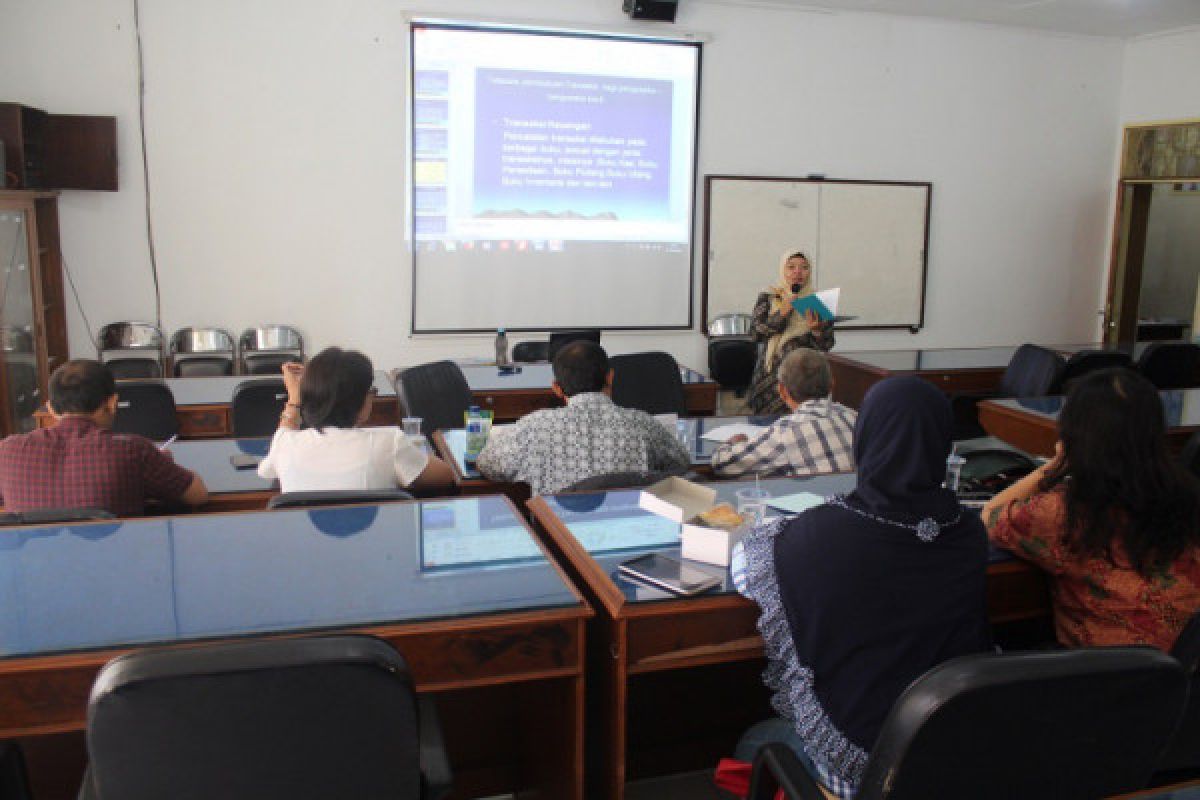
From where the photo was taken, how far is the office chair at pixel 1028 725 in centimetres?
133

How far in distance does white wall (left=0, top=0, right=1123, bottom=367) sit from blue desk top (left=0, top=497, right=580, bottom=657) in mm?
4430

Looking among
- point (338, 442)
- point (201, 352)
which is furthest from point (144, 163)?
point (338, 442)

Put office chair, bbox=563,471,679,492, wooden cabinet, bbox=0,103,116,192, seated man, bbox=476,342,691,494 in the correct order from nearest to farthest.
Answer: office chair, bbox=563,471,679,492, seated man, bbox=476,342,691,494, wooden cabinet, bbox=0,103,116,192

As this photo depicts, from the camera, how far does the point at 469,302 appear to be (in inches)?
270

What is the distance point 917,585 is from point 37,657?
1505 mm

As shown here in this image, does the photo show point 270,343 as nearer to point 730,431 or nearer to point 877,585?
point 730,431

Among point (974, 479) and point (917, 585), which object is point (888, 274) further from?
point (917, 585)

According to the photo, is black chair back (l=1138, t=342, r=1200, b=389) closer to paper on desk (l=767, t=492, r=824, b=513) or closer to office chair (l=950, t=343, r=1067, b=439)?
office chair (l=950, t=343, r=1067, b=439)

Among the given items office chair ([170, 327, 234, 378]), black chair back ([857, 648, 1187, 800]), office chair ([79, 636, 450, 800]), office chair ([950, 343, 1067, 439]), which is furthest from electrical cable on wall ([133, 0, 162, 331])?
black chair back ([857, 648, 1187, 800])

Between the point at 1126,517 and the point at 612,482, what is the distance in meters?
1.32

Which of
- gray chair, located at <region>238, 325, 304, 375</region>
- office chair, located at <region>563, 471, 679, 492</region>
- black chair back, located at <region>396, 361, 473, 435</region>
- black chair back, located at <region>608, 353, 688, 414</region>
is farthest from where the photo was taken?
gray chair, located at <region>238, 325, 304, 375</region>

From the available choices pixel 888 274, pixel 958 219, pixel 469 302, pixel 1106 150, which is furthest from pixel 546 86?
pixel 1106 150

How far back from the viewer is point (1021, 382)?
546 cm

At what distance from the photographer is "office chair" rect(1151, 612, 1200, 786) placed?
176 centimetres
